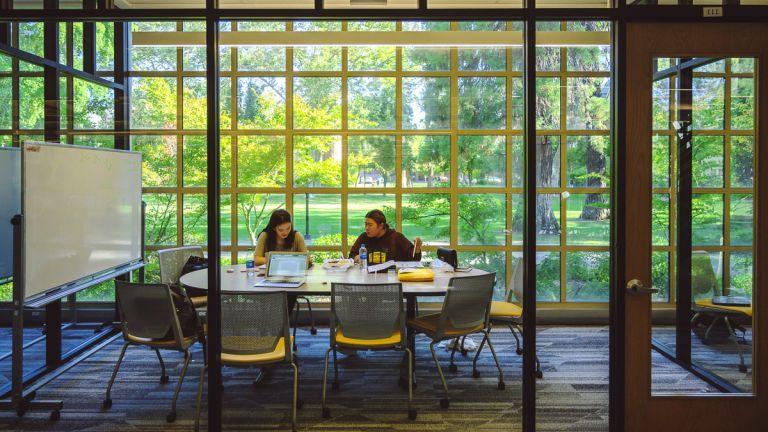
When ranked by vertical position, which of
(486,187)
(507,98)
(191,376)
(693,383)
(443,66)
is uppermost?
(443,66)

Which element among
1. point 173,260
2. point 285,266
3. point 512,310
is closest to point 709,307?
point 512,310

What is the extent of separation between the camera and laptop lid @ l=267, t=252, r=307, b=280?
4.70 m

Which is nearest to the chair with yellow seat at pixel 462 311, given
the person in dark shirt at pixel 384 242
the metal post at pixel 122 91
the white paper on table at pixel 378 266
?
the white paper on table at pixel 378 266

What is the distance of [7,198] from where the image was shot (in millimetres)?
4492

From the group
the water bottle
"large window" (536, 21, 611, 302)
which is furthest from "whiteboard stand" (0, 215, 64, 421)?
"large window" (536, 21, 611, 302)

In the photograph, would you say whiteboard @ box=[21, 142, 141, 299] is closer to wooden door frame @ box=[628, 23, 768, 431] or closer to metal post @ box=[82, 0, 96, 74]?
metal post @ box=[82, 0, 96, 74]

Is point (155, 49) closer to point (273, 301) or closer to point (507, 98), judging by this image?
point (273, 301)

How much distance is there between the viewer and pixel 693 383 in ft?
9.83

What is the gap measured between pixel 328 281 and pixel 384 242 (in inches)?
54.4

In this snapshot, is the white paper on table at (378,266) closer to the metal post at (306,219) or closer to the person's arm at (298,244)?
the person's arm at (298,244)

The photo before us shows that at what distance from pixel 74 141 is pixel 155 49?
128 centimetres

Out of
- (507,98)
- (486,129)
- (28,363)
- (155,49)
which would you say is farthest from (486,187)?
(28,363)

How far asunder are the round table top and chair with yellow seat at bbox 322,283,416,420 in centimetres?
32

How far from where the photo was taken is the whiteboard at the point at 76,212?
393 centimetres
